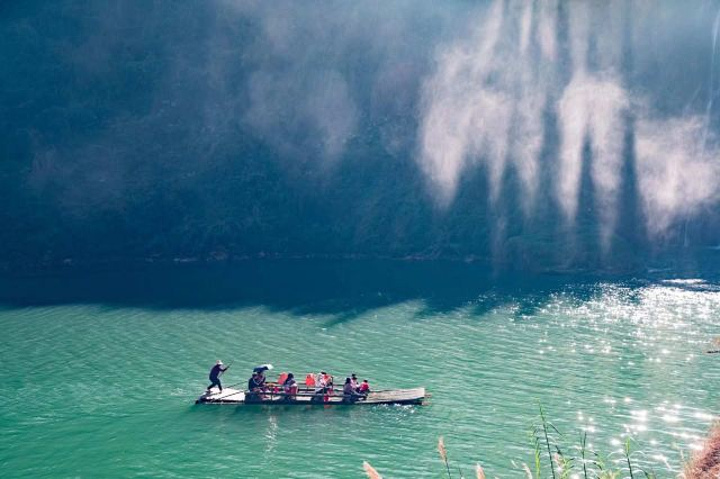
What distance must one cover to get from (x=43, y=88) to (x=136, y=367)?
225 ft

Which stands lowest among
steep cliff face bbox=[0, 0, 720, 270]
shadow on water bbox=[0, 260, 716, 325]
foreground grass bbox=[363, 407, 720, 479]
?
foreground grass bbox=[363, 407, 720, 479]

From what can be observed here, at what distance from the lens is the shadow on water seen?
57.5m

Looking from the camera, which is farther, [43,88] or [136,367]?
[43,88]

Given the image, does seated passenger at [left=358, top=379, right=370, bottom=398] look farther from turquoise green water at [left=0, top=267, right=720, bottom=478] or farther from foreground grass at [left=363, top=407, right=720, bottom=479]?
foreground grass at [left=363, top=407, right=720, bottom=479]

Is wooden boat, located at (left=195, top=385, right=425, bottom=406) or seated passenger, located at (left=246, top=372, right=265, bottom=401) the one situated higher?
seated passenger, located at (left=246, top=372, right=265, bottom=401)

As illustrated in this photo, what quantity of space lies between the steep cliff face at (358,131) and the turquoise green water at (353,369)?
1823 centimetres

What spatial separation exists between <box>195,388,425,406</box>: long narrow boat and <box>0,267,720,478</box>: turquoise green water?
548mm

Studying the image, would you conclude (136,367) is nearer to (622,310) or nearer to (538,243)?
(622,310)

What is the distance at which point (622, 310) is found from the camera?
52.3 m

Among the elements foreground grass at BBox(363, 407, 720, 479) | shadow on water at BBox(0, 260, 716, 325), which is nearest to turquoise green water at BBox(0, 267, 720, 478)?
shadow on water at BBox(0, 260, 716, 325)

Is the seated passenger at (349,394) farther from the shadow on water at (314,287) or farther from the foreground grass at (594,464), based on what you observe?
the shadow on water at (314,287)

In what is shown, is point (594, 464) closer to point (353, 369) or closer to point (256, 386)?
point (353, 369)

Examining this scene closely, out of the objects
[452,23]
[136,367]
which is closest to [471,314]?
[136,367]

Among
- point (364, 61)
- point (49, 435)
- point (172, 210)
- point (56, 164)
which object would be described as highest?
point (364, 61)
